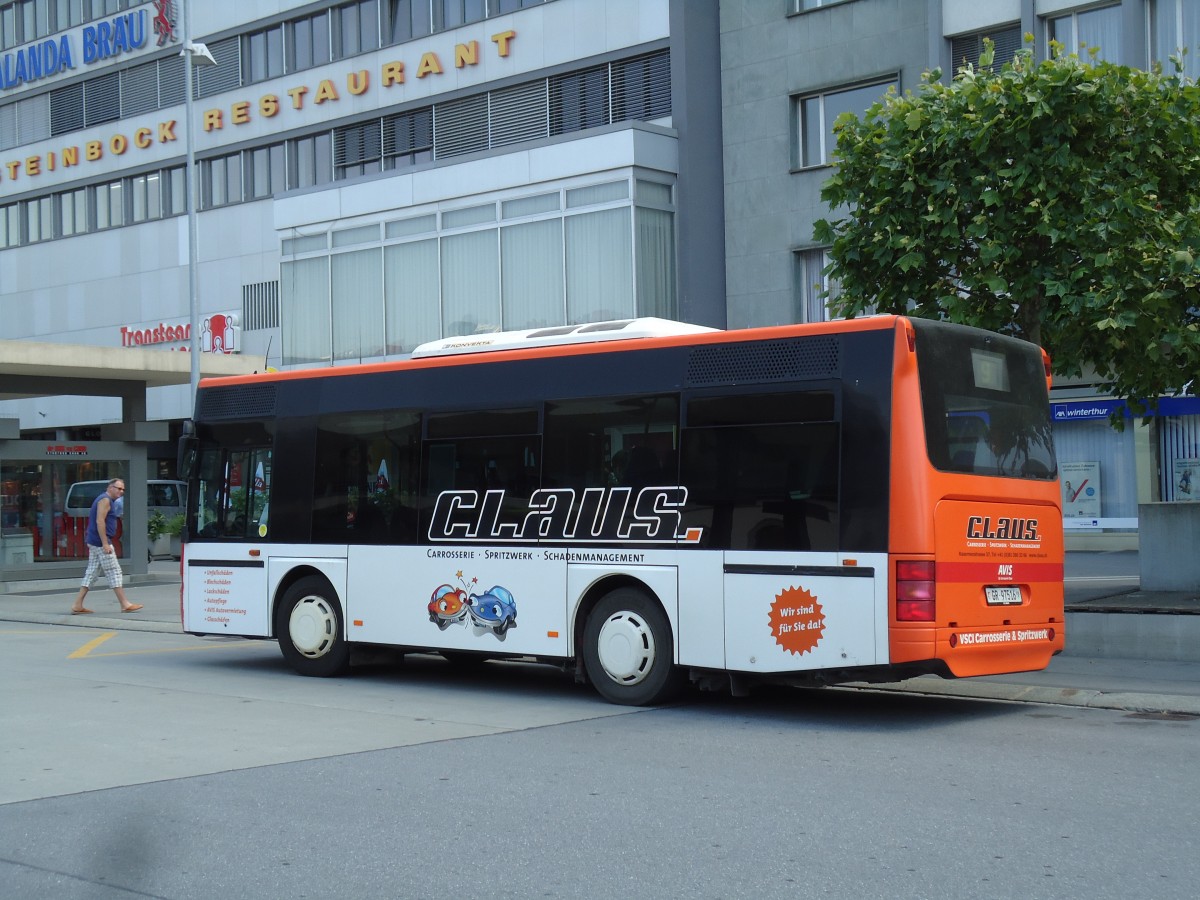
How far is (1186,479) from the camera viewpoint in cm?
2706

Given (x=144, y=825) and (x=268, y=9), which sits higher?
(x=268, y=9)

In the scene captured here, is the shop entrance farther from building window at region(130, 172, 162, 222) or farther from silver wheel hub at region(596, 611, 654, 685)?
building window at region(130, 172, 162, 222)

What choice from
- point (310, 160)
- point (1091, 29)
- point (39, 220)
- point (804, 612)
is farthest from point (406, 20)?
point (804, 612)

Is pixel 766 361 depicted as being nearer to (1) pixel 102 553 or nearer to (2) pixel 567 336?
(2) pixel 567 336

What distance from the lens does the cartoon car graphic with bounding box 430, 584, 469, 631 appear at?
12023mm

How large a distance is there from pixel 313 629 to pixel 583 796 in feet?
20.2

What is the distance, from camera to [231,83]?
40406 millimetres

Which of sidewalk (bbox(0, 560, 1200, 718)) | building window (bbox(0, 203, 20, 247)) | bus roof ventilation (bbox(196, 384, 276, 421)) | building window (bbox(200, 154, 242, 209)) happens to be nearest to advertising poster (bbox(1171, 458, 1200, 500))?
sidewalk (bbox(0, 560, 1200, 718))

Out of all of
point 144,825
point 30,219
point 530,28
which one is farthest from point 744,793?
point 30,219

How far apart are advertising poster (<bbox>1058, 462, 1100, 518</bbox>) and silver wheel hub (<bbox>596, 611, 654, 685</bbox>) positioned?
19.7 m

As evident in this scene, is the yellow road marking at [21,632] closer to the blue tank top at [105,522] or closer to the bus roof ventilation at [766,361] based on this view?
the blue tank top at [105,522]

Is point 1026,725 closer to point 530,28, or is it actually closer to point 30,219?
point 530,28

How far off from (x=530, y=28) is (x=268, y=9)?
11.4m

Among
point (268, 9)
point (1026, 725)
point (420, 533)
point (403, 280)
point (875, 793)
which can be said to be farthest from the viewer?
point (268, 9)
